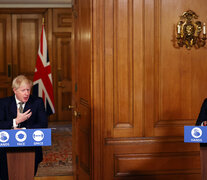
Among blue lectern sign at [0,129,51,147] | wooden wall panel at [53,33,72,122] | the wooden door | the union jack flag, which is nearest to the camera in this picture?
blue lectern sign at [0,129,51,147]

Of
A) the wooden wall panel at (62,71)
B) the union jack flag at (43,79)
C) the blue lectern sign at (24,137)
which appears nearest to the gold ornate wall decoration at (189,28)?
the blue lectern sign at (24,137)

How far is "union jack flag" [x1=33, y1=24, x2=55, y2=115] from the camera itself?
7.38m

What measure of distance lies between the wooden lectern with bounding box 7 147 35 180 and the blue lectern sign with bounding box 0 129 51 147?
7.5 inches

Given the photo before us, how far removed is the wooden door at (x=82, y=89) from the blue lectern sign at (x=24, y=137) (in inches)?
50.4

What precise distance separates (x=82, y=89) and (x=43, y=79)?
10.4 ft

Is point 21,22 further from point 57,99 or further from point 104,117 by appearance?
point 104,117

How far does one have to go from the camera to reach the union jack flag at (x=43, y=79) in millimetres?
7375

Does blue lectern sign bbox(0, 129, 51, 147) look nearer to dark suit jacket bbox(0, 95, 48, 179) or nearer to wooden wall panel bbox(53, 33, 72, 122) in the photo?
dark suit jacket bbox(0, 95, 48, 179)

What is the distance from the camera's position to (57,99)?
9484mm

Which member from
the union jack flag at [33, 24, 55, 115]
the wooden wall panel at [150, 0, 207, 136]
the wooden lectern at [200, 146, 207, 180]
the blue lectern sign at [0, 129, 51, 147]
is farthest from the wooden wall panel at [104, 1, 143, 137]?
the union jack flag at [33, 24, 55, 115]

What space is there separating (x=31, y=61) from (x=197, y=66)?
6.04m

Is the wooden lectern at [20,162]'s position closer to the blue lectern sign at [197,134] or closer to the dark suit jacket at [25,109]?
the dark suit jacket at [25,109]

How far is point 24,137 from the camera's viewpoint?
282 cm

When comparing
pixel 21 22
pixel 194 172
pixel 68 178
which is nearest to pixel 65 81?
pixel 21 22
